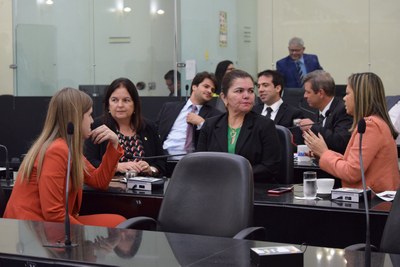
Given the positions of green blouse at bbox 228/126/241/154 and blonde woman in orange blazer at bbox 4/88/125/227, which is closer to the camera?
blonde woman in orange blazer at bbox 4/88/125/227

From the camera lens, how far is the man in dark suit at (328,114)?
17.7ft

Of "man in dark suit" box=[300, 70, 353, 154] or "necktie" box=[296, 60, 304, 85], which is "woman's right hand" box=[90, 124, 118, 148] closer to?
"man in dark suit" box=[300, 70, 353, 154]

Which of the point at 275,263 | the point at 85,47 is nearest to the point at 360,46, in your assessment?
the point at 85,47

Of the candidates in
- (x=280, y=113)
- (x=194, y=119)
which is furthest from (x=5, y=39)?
(x=280, y=113)

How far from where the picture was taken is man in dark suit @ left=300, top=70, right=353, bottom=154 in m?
5.41

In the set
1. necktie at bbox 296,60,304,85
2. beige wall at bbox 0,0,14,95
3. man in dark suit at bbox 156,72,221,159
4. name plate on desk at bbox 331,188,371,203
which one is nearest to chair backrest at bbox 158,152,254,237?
name plate on desk at bbox 331,188,371,203

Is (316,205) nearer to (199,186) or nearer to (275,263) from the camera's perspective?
(199,186)

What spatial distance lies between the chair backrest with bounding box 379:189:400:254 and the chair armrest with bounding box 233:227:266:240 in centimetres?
52

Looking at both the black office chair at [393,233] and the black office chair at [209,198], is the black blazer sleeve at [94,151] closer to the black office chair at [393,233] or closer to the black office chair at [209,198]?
the black office chair at [209,198]

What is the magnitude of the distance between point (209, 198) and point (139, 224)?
350 millimetres

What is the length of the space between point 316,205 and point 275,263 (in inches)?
53.8

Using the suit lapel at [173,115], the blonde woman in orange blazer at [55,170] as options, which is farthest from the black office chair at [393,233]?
the suit lapel at [173,115]

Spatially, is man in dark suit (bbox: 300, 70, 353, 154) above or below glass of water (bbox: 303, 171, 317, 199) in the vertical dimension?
above

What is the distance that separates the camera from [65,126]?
155 inches
